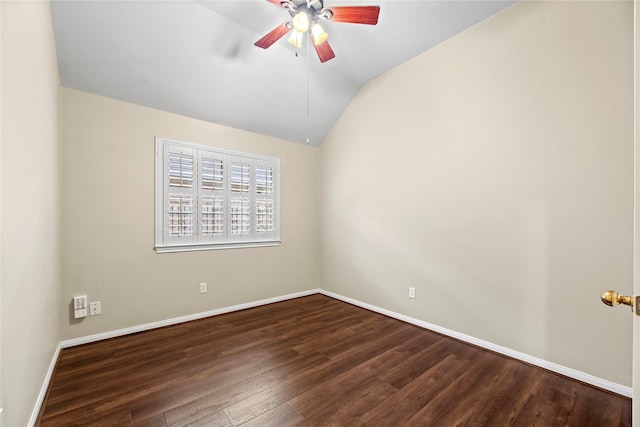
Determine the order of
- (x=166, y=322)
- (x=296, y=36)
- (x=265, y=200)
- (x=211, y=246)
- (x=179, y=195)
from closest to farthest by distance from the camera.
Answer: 1. (x=296, y=36)
2. (x=166, y=322)
3. (x=179, y=195)
4. (x=211, y=246)
5. (x=265, y=200)

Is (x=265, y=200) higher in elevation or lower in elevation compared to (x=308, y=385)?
higher

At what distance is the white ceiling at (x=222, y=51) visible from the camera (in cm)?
227

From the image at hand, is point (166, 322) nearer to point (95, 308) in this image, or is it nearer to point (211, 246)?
point (95, 308)

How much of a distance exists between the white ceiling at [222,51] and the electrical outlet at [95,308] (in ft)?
6.69

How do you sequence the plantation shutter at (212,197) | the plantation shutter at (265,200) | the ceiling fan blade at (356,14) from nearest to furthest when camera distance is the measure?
the ceiling fan blade at (356,14) < the plantation shutter at (212,197) < the plantation shutter at (265,200)

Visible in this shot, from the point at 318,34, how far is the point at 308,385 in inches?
103

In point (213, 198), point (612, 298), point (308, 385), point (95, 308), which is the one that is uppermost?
point (213, 198)

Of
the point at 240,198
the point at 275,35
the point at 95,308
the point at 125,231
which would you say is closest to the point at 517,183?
the point at 275,35

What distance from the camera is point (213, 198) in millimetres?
3402

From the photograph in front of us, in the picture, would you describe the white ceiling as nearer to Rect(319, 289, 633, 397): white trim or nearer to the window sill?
the window sill

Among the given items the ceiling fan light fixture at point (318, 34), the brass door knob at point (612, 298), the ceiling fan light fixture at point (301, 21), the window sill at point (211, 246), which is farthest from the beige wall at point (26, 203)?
the brass door knob at point (612, 298)

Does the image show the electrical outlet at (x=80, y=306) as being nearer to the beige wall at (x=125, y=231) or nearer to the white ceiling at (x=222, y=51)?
the beige wall at (x=125, y=231)

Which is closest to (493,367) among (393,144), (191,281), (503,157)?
(503,157)

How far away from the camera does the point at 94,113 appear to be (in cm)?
263
